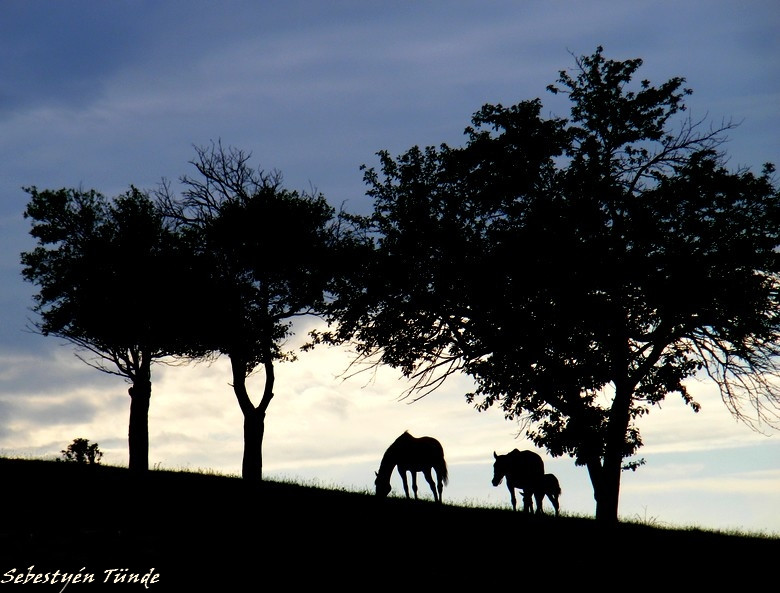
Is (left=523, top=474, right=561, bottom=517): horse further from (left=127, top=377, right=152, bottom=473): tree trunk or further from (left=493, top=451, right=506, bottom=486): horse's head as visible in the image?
(left=127, top=377, right=152, bottom=473): tree trunk

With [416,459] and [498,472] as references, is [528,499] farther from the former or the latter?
[416,459]

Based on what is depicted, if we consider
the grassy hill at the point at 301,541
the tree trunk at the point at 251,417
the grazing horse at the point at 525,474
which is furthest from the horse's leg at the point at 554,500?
the tree trunk at the point at 251,417

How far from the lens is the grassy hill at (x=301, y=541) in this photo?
586 inches

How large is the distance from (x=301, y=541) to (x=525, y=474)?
15.1 m

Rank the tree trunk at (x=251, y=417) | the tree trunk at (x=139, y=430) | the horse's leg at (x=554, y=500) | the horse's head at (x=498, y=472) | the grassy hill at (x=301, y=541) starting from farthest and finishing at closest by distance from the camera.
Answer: the tree trunk at (x=251, y=417)
the tree trunk at (x=139, y=430)
the horse's head at (x=498, y=472)
the horse's leg at (x=554, y=500)
the grassy hill at (x=301, y=541)

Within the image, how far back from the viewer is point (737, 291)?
27.5m

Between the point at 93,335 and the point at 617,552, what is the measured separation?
2665cm

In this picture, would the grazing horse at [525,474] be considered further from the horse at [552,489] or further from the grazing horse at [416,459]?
the grazing horse at [416,459]

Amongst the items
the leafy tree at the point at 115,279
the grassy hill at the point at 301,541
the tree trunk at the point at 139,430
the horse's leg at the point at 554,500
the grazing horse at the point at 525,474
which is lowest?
the grassy hill at the point at 301,541

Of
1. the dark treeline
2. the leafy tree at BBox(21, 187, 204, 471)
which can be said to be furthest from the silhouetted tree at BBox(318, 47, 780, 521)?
the leafy tree at BBox(21, 187, 204, 471)

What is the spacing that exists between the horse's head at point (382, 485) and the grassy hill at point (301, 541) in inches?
34.9

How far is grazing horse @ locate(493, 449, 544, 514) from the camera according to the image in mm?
30797

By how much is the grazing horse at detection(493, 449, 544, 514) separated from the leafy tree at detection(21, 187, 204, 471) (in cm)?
1624

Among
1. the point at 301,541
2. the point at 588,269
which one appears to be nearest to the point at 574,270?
the point at 588,269
